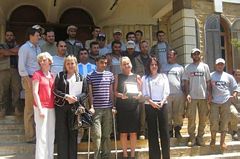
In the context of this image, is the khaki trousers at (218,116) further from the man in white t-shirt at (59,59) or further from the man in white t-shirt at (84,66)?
the man in white t-shirt at (59,59)

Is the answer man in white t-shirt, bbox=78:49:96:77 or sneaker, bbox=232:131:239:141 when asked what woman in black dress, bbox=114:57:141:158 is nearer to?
man in white t-shirt, bbox=78:49:96:77

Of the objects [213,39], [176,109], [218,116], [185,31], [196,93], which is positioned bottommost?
[218,116]

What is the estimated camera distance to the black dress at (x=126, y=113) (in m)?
6.21

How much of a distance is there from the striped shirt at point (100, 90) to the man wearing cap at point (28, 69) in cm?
99

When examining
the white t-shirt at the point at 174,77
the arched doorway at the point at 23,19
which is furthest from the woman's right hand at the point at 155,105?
the arched doorway at the point at 23,19

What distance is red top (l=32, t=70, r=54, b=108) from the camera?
18.5 ft

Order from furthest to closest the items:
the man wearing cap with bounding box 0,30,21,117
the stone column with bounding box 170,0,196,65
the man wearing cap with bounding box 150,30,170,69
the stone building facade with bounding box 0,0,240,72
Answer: the stone building facade with bounding box 0,0,240,72, the stone column with bounding box 170,0,196,65, the man wearing cap with bounding box 150,30,170,69, the man wearing cap with bounding box 0,30,21,117

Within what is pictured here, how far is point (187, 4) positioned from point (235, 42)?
6.93ft

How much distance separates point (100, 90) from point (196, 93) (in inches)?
75.3

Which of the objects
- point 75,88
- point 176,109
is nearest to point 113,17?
point 176,109

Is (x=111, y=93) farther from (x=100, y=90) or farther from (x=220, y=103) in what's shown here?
(x=220, y=103)

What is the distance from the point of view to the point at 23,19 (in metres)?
11.3

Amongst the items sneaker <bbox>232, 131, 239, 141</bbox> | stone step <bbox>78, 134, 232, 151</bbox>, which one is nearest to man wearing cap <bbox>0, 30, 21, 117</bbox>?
stone step <bbox>78, 134, 232, 151</bbox>

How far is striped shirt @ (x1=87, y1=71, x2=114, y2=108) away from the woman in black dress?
166 millimetres
